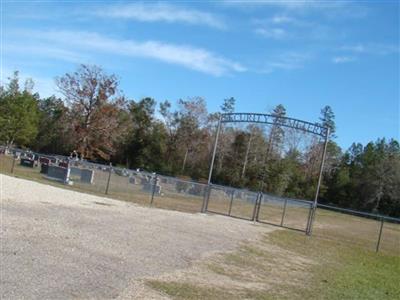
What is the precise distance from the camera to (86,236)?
37.4 ft

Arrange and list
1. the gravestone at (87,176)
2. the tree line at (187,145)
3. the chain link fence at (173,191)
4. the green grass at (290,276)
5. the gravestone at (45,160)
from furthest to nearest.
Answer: the tree line at (187,145)
the gravestone at (45,160)
the gravestone at (87,176)
the chain link fence at (173,191)
the green grass at (290,276)

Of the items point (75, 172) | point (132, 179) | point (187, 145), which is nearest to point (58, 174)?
point (75, 172)

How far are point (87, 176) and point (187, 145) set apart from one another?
5674 cm

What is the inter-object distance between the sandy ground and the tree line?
46061 mm

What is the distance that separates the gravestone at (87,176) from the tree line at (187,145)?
32.5 metres

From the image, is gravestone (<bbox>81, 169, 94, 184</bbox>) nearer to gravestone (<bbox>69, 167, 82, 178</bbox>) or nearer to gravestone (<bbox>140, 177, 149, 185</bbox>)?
gravestone (<bbox>69, 167, 82, 178</bbox>)

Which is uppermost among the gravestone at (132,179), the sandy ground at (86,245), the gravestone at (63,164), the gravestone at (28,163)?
the gravestone at (63,164)

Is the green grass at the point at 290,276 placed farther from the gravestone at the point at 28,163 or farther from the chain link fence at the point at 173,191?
the gravestone at the point at 28,163

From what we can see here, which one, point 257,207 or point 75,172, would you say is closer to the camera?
point 257,207

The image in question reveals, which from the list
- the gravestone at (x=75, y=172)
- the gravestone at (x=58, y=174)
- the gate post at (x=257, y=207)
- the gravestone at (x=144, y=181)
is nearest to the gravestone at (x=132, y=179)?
the gravestone at (x=144, y=181)

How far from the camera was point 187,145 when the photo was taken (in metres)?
87.4

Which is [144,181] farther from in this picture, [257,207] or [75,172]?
[257,207]

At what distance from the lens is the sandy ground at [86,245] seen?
23.7 feet

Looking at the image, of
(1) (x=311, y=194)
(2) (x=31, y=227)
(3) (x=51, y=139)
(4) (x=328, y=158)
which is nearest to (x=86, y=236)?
(2) (x=31, y=227)
